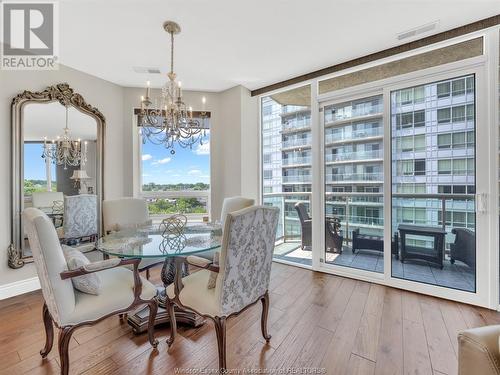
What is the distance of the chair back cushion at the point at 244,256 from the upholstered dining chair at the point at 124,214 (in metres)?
1.36

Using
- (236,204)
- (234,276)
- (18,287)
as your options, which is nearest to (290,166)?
(236,204)

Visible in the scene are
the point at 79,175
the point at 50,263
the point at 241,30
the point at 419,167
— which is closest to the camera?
the point at 50,263

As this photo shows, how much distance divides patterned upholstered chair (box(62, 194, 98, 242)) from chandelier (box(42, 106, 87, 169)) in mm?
462

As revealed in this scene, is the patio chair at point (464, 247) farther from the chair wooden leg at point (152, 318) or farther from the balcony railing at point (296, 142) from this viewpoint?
the chair wooden leg at point (152, 318)

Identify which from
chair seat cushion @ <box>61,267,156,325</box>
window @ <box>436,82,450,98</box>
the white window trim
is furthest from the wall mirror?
window @ <box>436,82,450,98</box>

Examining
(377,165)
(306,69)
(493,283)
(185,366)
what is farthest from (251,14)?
(493,283)

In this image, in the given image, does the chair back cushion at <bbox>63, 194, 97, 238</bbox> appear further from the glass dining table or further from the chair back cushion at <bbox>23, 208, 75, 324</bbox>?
the chair back cushion at <bbox>23, 208, 75, 324</bbox>

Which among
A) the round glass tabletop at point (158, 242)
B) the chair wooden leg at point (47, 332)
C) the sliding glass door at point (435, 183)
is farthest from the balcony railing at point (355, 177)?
the chair wooden leg at point (47, 332)

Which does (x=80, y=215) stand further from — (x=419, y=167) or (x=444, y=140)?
(x=444, y=140)

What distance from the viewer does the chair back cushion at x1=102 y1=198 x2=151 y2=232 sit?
281cm

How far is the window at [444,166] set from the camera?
8.63ft

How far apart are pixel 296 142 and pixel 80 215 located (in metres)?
→ 3.20

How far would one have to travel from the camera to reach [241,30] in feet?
8.00

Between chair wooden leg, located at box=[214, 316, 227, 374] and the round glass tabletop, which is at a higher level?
the round glass tabletop
